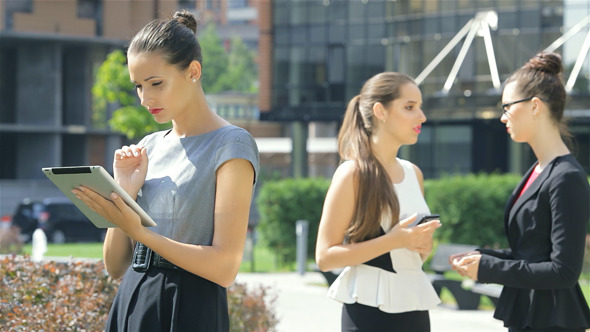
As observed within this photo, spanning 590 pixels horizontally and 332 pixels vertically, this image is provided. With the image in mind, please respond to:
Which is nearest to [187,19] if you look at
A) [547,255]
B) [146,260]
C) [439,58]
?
[146,260]

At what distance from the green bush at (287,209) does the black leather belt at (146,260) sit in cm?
1726

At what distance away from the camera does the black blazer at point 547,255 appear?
3.73 meters

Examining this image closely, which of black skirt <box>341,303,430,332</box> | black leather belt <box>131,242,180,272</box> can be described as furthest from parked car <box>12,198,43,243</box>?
black leather belt <box>131,242,180,272</box>

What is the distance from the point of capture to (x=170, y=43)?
3084 mm

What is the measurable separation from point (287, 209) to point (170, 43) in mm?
17515

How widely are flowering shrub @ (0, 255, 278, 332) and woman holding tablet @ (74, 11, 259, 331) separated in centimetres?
257

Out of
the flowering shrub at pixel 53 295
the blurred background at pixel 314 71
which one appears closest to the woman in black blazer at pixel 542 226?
the flowering shrub at pixel 53 295

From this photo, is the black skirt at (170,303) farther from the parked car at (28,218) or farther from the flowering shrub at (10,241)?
the parked car at (28,218)

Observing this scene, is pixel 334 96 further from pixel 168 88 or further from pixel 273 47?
pixel 168 88

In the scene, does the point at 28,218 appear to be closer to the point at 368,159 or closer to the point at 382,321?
the point at 368,159

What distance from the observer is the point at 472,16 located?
140 ft

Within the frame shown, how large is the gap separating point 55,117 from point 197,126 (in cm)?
5632

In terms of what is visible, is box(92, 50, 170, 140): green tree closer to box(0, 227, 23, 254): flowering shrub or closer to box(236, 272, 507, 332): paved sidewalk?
box(0, 227, 23, 254): flowering shrub

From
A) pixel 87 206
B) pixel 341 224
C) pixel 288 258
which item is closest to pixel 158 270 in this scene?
pixel 87 206
